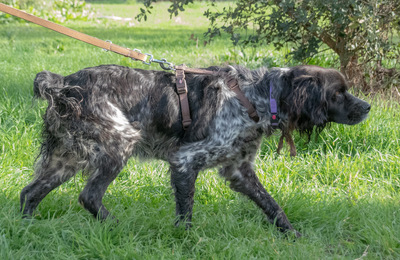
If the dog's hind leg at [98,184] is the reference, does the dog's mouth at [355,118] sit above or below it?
above

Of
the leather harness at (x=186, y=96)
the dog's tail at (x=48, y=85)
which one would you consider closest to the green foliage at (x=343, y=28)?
the leather harness at (x=186, y=96)

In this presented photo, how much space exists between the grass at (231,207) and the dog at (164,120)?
194 mm

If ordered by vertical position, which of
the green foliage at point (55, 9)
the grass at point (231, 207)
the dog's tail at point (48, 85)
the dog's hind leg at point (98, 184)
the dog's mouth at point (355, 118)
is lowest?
the green foliage at point (55, 9)

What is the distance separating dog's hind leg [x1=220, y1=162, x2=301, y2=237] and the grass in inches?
3.9

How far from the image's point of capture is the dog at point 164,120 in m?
3.43

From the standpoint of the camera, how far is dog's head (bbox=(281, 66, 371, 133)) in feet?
11.7

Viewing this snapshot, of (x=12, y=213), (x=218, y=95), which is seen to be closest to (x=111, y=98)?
(x=218, y=95)

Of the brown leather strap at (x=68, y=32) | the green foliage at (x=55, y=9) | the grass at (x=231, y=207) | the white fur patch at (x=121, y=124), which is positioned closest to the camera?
the grass at (x=231, y=207)

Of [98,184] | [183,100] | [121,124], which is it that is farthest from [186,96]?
[98,184]

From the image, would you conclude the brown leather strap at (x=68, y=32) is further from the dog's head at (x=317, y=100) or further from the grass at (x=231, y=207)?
the dog's head at (x=317, y=100)

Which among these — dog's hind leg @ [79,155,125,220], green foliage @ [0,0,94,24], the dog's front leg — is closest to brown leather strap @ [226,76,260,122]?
the dog's front leg

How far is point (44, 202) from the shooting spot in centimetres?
368

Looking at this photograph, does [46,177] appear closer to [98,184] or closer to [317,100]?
[98,184]

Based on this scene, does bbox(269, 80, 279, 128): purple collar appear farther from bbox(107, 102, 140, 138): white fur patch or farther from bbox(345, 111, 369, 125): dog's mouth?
bbox(107, 102, 140, 138): white fur patch
